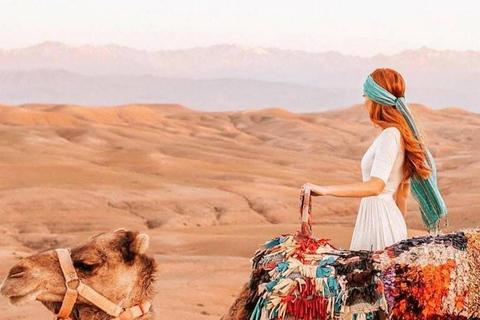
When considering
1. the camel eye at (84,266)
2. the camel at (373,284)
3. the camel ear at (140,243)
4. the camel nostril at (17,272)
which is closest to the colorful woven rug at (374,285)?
the camel at (373,284)

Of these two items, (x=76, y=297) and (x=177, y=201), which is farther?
(x=177, y=201)

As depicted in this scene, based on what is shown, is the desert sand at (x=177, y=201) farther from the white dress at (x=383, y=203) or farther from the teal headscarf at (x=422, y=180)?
the white dress at (x=383, y=203)

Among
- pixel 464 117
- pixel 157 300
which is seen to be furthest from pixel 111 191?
pixel 464 117

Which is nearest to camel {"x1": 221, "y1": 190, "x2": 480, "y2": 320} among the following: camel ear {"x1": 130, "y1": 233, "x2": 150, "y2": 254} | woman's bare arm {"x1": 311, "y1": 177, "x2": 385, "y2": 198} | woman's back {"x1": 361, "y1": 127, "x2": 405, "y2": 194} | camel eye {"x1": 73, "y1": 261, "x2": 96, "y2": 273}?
woman's bare arm {"x1": 311, "y1": 177, "x2": 385, "y2": 198}

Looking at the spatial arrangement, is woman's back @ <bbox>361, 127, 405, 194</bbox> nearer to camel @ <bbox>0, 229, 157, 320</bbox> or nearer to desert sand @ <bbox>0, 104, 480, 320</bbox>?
desert sand @ <bbox>0, 104, 480, 320</bbox>

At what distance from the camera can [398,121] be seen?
505cm

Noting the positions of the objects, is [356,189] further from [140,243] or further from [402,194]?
[140,243]

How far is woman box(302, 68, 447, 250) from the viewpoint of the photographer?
16.3 feet

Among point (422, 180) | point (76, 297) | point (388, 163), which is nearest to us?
point (76, 297)

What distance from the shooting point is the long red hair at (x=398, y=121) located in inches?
197

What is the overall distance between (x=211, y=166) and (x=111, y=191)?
14.7m

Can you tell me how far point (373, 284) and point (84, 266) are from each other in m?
1.68

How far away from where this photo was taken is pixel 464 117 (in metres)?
121

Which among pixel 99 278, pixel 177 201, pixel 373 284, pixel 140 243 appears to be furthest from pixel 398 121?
pixel 177 201
